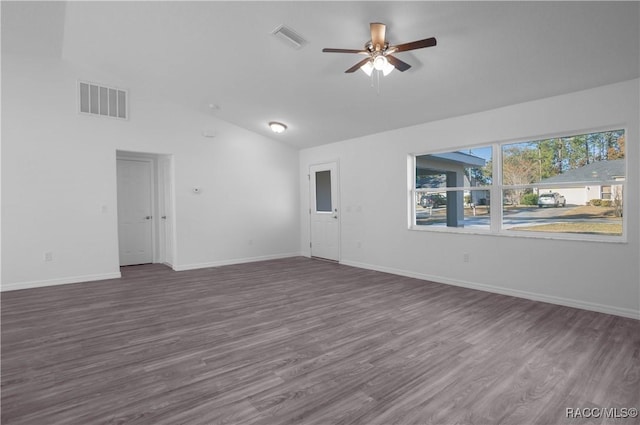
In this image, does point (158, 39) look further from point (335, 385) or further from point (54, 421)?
point (335, 385)

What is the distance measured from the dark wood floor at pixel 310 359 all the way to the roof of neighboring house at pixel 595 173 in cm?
152

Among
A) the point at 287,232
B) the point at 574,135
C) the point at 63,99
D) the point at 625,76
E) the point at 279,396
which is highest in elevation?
the point at 63,99

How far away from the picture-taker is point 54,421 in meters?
1.87

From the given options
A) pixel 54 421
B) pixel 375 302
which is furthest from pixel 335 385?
pixel 375 302

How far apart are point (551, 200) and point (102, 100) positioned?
686 centimetres

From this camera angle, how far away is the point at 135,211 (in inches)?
267

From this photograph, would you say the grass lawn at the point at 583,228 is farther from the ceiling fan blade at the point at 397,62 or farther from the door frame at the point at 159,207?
the door frame at the point at 159,207

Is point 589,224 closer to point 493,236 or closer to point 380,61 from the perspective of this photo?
point 493,236

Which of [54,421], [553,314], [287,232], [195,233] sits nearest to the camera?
[54,421]

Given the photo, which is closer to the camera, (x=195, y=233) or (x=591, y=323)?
(x=591, y=323)

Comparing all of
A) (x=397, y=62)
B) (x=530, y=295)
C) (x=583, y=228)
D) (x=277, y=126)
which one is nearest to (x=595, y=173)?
(x=583, y=228)

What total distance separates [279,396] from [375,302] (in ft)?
7.18

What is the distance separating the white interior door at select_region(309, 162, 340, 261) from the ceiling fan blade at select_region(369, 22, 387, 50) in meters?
3.83

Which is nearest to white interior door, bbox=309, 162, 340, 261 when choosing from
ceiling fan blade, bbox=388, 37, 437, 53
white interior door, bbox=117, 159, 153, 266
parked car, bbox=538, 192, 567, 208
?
white interior door, bbox=117, 159, 153, 266
